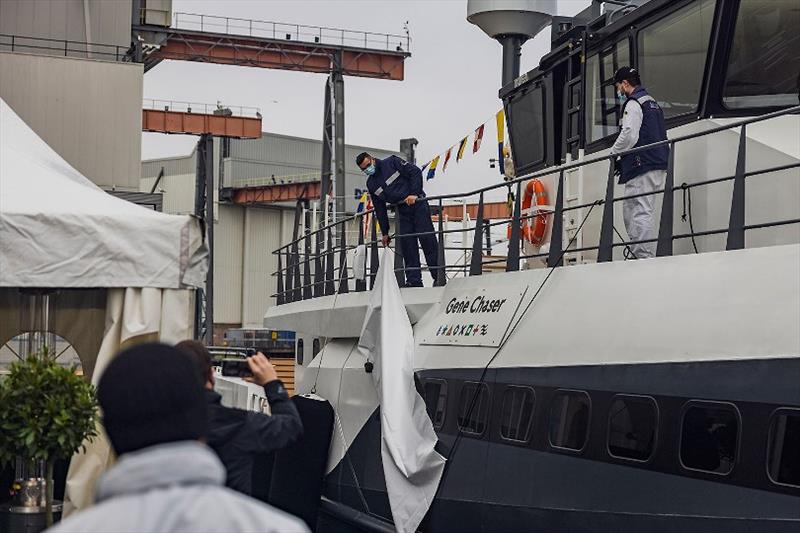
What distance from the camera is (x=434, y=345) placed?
10133 mm

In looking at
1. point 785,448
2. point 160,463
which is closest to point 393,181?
point 785,448

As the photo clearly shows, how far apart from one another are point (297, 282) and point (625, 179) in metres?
6.40

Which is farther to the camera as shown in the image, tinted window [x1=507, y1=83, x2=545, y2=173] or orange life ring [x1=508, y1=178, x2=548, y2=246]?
tinted window [x1=507, y1=83, x2=545, y2=173]

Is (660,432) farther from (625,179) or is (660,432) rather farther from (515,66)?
(515,66)

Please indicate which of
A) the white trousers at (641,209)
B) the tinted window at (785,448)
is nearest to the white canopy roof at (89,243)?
the white trousers at (641,209)

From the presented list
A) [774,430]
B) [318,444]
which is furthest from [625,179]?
[318,444]

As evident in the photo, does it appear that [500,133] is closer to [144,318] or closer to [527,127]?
[527,127]

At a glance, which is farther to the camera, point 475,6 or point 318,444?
point 475,6

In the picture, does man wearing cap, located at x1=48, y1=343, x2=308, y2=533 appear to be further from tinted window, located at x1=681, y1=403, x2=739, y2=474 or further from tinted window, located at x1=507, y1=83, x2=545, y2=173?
tinted window, located at x1=507, y1=83, x2=545, y2=173

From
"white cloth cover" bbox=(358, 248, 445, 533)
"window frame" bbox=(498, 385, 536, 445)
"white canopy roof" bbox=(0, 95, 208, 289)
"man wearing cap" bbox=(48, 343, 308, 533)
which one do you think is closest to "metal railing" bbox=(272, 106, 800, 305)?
"white cloth cover" bbox=(358, 248, 445, 533)

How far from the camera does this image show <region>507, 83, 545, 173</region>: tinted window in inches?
485

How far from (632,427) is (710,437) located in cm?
69

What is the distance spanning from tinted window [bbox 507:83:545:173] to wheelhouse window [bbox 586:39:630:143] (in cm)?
138

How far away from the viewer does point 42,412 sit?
8.02m
